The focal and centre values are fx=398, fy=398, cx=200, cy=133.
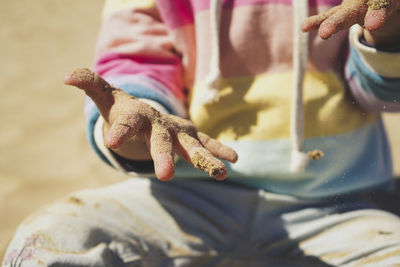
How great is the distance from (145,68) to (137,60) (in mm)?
35

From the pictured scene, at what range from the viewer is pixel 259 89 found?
0.72 metres

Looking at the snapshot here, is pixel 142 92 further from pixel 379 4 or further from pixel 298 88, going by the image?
pixel 379 4

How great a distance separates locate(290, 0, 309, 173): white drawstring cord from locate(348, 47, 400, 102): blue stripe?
0.08 m

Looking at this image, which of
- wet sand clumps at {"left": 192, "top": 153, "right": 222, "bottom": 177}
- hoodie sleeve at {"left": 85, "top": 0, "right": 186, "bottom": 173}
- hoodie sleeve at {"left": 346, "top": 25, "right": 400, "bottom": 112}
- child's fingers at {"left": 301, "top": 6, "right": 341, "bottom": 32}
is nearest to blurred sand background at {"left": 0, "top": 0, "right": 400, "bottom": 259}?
hoodie sleeve at {"left": 85, "top": 0, "right": 186, "bottom": 173}

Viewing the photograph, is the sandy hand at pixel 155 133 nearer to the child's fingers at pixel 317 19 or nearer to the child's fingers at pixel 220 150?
the child's fingers at pixel 220 150

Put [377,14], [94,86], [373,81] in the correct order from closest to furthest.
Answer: [377,14] → [94,86] → [373,81]

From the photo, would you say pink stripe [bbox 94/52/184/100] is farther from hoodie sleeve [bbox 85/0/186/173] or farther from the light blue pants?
the light blue pants

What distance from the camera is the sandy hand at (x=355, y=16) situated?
43 centimetres

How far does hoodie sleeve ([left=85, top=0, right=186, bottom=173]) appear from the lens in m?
0.70

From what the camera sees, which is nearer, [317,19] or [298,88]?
[317,19]

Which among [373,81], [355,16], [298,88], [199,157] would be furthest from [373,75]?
[199,157]

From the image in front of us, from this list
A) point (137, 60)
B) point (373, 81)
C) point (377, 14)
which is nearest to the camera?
point (377, 14)

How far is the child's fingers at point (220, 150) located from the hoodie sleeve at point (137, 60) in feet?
0.62

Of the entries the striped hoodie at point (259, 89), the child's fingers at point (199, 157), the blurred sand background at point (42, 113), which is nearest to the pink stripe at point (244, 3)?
the striped hoodie at point (259, 89)
